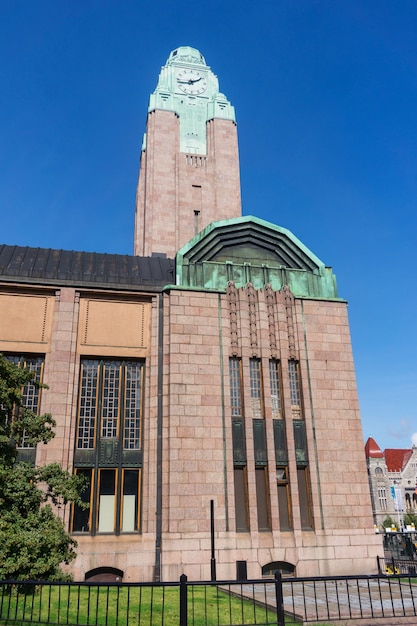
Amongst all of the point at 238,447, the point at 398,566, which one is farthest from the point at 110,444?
the point at 398,566

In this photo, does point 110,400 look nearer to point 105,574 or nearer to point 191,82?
point 105,574

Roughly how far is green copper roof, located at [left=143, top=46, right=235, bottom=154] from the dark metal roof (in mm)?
22309

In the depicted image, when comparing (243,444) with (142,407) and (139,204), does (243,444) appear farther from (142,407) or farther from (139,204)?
(139,204)

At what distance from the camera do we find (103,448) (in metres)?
22.0

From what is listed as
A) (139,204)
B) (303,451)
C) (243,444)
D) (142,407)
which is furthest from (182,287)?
(139,204)

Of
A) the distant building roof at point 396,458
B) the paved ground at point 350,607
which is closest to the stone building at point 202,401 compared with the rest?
the paved ground at point 350,607

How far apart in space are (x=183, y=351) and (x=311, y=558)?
10297 mm

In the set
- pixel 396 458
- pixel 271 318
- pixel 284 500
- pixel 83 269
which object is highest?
pixel 396 458

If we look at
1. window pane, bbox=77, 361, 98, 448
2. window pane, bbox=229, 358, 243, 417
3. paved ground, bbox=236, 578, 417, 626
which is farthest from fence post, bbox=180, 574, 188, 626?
window pane, bbox=229, 358, 243, 417

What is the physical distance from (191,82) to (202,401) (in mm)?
37639

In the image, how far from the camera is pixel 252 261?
26375 mm

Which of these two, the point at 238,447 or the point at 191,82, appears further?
the point at 191,82

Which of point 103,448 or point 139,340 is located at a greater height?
point 139,340

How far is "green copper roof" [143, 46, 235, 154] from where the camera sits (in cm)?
4603
